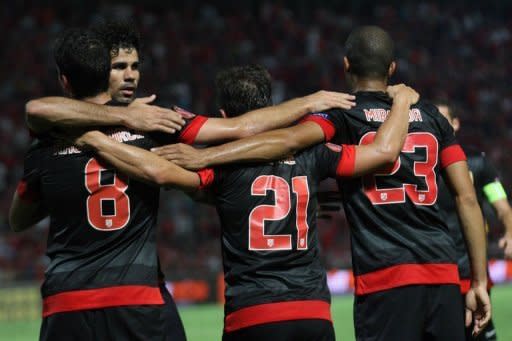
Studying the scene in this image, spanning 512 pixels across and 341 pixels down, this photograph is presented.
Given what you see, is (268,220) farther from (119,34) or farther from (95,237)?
(119,34)

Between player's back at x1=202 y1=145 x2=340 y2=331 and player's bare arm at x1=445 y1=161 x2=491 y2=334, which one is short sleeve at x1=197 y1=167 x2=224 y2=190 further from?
player's bare arm at x1=445 y1=161 x2=491 y2=334

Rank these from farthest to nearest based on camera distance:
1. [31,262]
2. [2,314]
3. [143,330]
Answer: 1. [31,262]
2. [2,314]
3. [143,330]

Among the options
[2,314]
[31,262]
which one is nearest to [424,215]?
[2,314]

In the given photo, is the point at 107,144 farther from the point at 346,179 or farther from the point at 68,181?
the point at 346,179

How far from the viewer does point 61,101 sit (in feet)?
14.5

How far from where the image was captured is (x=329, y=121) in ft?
15.6

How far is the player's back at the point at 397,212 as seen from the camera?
4750 millimetres

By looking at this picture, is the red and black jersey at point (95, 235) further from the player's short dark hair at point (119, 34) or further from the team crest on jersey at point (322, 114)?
the player's short dark hair at point (119, 34)

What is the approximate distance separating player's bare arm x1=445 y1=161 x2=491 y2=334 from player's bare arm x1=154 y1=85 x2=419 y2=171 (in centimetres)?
45

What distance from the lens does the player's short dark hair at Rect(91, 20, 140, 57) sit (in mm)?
5449

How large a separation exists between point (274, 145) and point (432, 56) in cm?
1956

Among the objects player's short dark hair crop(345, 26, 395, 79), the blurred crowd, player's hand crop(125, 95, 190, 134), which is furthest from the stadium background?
player's hand crop(125, 95, 190, 134)

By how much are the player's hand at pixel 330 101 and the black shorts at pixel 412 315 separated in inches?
39.1

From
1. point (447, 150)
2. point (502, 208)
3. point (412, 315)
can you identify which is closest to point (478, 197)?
point (502, 208)
